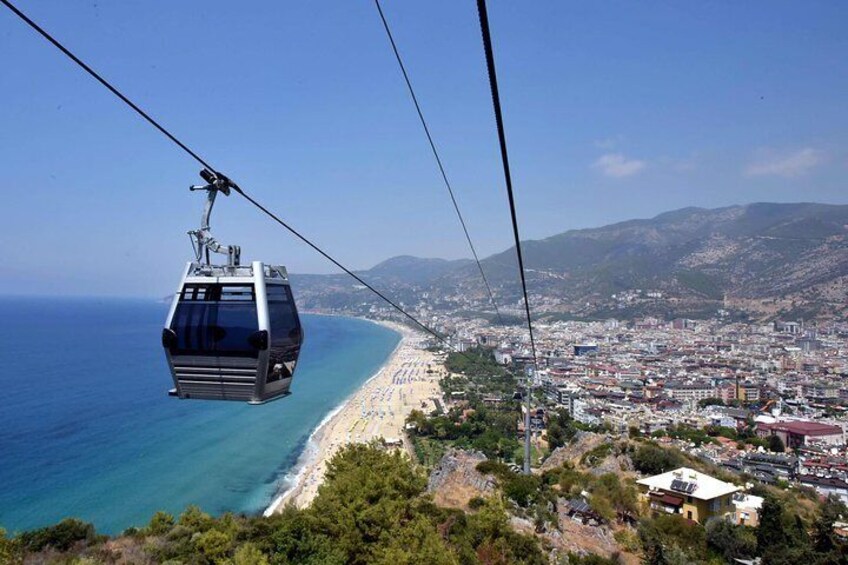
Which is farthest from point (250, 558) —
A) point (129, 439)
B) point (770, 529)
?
point (129, 439)

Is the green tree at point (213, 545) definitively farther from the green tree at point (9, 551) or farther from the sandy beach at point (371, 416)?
the sandy beach at point (371, 416)

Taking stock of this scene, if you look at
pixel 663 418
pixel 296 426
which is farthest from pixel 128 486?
pixel 663 418

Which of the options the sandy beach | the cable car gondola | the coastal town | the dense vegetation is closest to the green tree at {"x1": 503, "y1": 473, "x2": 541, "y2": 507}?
the dense vegetation

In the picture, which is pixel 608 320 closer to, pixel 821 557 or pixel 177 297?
pixel 821 557

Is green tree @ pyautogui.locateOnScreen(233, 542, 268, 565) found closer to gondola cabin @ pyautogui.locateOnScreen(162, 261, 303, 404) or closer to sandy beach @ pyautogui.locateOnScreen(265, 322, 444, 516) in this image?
gondola cabin @ pyautogui.locateOnScreen(162, 261, 303, 404)

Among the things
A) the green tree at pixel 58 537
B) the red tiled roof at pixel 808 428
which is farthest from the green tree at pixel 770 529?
the red tiled roof at pixel 808 428

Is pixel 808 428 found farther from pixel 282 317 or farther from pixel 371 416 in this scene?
pixel 282 317

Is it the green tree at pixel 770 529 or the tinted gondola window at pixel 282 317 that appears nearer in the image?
the tinted gondola window at pixel 282 317
